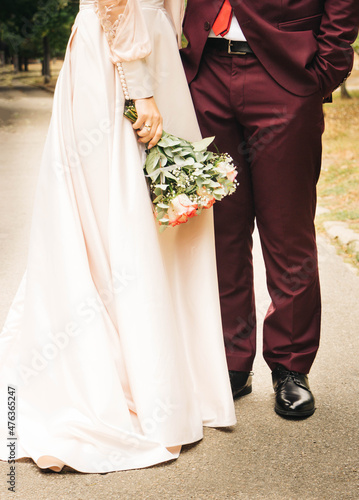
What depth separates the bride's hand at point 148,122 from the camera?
101 inches

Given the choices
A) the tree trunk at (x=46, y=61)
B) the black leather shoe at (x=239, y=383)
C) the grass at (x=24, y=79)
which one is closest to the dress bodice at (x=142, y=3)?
the black leather shoe at (x=239, y=383)

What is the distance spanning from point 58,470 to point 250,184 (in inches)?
57.8

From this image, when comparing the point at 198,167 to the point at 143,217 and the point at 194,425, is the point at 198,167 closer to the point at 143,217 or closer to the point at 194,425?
the point at 143,217

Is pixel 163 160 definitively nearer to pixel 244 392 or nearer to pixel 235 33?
pixel 235 33

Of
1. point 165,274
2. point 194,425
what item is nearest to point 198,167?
point 165,274

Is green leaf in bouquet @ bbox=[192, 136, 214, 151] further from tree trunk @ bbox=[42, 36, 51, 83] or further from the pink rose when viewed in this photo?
tree trunk @ bbox=[42, 36, 51, 83]

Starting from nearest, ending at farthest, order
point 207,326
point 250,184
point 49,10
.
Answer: point 207,326 → point 250,184 → point 49,10

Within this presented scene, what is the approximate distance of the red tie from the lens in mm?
2705

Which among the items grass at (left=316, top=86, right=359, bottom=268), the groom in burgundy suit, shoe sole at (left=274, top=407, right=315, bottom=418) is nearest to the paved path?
shoe sole at (left=274, top=407, right=315, bottom=418)

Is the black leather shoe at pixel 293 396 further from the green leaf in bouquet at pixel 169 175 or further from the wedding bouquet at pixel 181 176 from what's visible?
the green leaf in bouquet at pixel 169 175

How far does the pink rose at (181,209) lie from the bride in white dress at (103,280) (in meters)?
0.10

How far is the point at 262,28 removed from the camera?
2658mm

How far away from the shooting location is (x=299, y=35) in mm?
2688

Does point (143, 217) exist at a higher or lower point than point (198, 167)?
lower
